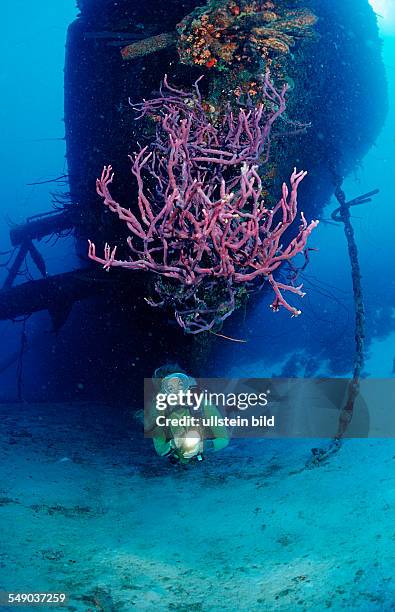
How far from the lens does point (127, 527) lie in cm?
278

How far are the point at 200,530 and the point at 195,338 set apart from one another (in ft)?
8.11

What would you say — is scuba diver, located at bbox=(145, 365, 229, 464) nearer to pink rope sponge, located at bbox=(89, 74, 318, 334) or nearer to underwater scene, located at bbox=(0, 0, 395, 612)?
underwater scene, located at bbox=(0, 0, 395, 612)

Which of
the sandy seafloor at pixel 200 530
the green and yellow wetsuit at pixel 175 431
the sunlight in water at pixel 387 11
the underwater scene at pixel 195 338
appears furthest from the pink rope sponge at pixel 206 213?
the sunlight in water at pixel 387 11

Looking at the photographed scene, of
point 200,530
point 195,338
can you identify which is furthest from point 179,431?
point 195,338

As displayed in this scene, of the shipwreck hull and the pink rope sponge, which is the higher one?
the shipwreck hull

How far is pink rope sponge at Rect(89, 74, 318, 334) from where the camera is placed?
2.96 metres

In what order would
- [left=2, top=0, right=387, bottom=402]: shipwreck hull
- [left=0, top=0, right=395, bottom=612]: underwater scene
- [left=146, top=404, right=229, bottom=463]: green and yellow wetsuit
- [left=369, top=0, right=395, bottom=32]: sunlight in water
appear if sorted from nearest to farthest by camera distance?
1. [left=0, top=0, right=395, bottom=612]: underwater scene
2. [left=146, top=404, right=229, bottom=463]: green and yellow wetsuit
3. [left=2, top=0, right=387, bottom=402]: shipwreck hull
4. [left=369, top=0, right=395, bottom=32]: sunlight in water

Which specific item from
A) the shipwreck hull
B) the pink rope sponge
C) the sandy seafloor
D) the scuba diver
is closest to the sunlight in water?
the shipwreck hull

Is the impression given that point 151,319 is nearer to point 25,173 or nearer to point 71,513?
point 71,513

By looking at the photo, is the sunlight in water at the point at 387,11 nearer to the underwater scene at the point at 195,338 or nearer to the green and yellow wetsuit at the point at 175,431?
the underwater scene at the point at 195,338

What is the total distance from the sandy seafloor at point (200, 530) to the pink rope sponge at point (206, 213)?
1619 millimetres

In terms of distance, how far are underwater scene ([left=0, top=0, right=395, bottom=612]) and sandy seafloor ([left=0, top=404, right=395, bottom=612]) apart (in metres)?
0.02

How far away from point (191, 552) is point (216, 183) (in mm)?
3251

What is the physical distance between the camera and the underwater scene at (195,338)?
2.31 m
